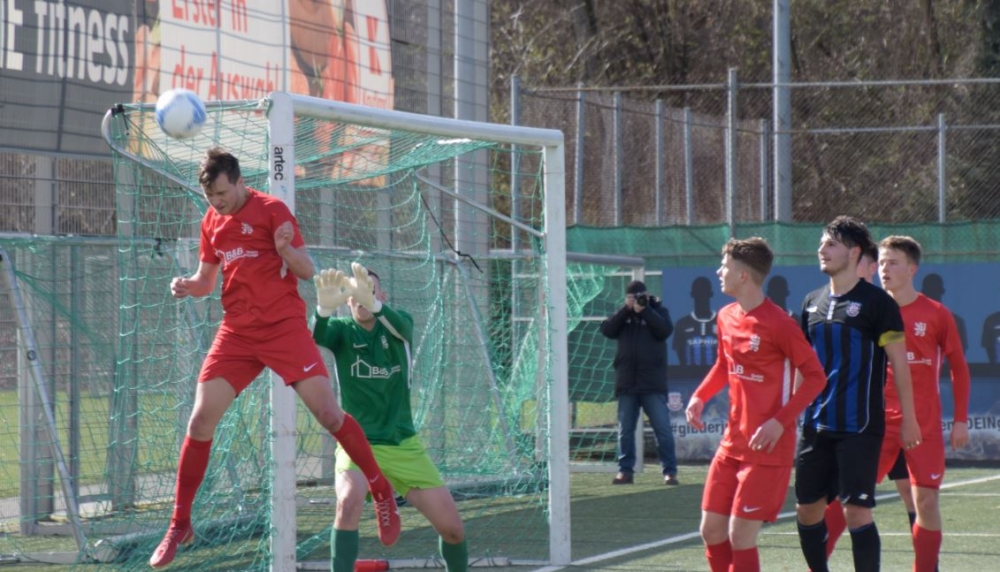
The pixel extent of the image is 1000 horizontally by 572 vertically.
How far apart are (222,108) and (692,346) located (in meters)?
8.95

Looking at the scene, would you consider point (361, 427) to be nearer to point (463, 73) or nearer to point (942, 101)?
point (463, 73)

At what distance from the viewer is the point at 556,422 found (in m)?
8.98

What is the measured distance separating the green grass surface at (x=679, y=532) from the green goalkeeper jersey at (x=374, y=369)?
73.2 inches

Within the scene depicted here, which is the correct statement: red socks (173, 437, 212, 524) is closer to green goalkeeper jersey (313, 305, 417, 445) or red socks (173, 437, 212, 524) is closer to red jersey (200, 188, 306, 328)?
red jersey (200, 188, 306, 328)

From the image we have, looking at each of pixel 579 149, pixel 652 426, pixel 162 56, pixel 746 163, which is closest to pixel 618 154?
pixel 579 149

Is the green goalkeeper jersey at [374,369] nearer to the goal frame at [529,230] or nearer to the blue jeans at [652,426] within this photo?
the goal frame at [529,230]

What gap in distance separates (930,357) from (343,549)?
3245mm

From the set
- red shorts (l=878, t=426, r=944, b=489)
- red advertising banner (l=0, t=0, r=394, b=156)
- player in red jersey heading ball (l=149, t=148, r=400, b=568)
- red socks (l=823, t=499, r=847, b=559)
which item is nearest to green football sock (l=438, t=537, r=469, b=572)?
player in red jersey heading ball (l=149, t=148, r=400, b=568)

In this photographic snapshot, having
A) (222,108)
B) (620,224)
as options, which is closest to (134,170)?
(222,108)

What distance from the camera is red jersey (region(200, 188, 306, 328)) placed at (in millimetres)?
6727

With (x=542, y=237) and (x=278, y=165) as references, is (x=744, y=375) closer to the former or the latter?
(x=278, y=165)

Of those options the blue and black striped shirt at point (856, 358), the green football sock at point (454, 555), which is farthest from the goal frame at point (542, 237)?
the blue and black striped shirt at point (856, 358)

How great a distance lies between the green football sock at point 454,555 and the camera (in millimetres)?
7352

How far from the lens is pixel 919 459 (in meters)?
7.62
